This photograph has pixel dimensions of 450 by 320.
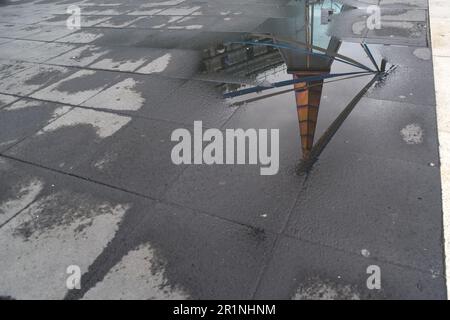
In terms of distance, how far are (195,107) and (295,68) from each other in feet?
7.29

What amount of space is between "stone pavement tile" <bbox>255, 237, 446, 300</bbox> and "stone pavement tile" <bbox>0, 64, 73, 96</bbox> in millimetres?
6769

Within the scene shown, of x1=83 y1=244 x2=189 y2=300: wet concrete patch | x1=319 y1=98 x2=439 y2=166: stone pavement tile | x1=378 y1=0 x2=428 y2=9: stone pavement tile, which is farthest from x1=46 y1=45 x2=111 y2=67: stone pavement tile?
x1=378 y1=0 x2=428 y2=9: stone pavement tile

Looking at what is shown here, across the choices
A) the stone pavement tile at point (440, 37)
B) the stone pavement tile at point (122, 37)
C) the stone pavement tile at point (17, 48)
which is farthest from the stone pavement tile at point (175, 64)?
the stone pavement tile at point (440, 37)

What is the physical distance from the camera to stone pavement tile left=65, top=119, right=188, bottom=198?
438cm

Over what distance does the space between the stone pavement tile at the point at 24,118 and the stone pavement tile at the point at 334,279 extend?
4.89 meters

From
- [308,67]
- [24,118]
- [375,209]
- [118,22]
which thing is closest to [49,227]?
[24,118]

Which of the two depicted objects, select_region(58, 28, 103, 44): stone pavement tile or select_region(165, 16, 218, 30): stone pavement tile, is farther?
select_region(58, 28, 103, 44): stone pavement tile

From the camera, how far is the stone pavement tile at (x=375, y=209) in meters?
3.17

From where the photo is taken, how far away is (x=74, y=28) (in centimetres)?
1173

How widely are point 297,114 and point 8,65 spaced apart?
8219mm

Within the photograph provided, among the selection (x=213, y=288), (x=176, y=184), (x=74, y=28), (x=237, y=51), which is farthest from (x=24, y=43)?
(x=213, y=288)

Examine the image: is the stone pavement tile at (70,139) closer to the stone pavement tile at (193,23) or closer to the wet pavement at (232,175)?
the wet pavement at (232,175)

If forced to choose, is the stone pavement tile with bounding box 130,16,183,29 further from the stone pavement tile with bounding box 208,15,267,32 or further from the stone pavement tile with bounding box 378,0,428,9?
the stone pavement tile with bounding box 378,0,428,9
